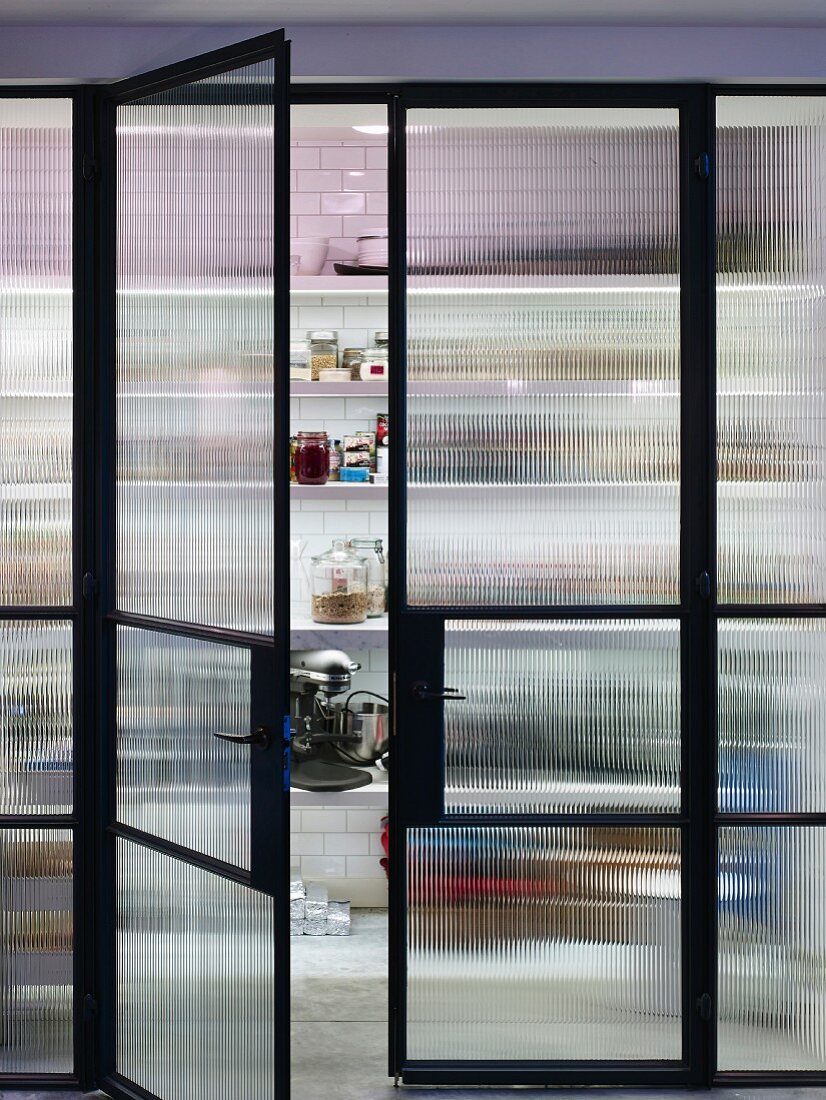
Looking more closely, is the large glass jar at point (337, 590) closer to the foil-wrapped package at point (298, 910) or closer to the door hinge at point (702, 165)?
the foil-wrapped package at point (298, 910)

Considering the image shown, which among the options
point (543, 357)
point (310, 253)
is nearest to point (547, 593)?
point (543, 357)

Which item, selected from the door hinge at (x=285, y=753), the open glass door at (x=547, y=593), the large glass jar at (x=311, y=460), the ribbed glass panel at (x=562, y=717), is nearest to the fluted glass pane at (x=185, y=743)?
the door hinge at (x=285, y=753)

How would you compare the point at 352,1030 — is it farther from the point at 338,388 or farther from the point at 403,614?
the point at 338,388

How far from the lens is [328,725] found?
3.42m

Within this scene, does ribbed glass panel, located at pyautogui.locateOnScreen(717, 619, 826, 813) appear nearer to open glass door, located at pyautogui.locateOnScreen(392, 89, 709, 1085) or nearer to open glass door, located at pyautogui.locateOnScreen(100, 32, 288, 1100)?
open glass door, located at pyautogui.locateOnScreen(392, 89, 709, 1085)

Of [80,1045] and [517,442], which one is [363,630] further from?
[80,1045]

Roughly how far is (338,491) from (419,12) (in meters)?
1.46

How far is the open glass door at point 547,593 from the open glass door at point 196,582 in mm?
449

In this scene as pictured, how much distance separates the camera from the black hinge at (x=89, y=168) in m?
2.50

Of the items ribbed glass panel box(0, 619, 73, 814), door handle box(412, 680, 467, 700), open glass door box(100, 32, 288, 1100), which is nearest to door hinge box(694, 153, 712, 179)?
open glass door box(100, 32, 288, 1100)

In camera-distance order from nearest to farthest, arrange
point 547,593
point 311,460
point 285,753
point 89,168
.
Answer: point 285,753 < point 89,168 < point 547,593 < point 311,460

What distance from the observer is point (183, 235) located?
2.37 m

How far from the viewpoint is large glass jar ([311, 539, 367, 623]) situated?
3.35 metres

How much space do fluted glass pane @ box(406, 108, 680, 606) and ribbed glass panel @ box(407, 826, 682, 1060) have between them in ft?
2.13
